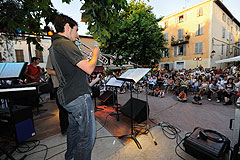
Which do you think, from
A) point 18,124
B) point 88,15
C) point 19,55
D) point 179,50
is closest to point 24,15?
point 88,15

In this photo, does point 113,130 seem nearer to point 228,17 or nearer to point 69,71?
point 69,71

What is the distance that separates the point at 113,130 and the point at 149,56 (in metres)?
9.34

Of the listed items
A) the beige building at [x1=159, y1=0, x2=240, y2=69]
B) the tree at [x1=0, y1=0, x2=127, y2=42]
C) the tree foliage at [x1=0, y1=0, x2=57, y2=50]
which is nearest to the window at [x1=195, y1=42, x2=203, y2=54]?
the beige building at [x1=159, y1=0, x2=240, y2=69]

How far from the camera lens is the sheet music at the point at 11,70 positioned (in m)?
1.96

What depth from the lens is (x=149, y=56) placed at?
10750 millimetres

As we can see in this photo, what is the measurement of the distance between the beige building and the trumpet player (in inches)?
652

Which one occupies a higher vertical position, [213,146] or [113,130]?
[213,146]

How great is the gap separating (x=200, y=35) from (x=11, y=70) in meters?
20.2

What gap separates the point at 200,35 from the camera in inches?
611

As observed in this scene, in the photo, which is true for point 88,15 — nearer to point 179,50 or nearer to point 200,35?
point 200,35

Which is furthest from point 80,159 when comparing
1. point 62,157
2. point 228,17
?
point 228,17

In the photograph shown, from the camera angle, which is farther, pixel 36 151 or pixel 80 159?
pixel 36 151

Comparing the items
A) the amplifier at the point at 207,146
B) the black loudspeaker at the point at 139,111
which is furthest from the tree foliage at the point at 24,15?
the amplifier at the point at 207,146

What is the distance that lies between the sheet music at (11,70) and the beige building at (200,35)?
17103mm
